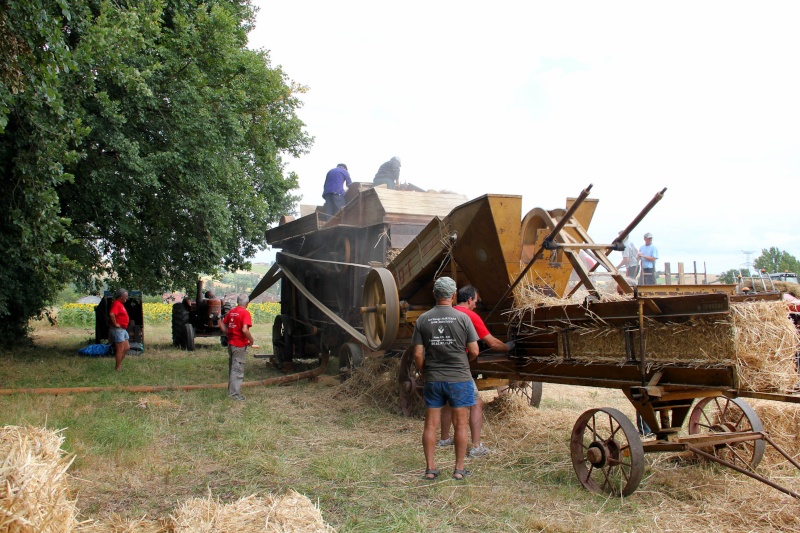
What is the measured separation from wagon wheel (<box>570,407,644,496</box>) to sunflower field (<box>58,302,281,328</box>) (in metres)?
22.1

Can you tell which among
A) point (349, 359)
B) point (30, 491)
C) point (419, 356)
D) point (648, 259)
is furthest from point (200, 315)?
point (30, 491)

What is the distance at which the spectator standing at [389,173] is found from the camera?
11617 millimetres

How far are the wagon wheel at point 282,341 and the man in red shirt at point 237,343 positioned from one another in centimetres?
285

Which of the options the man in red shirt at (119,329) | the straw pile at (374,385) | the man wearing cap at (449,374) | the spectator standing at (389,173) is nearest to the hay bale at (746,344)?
the man wearing cap at (449,374)

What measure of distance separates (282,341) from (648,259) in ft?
22.8

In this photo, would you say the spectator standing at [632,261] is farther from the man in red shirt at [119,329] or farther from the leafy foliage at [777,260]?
the leafy foliage at [777,260]

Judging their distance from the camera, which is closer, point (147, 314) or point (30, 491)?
point (30, 491)

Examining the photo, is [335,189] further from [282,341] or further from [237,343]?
[237,343]

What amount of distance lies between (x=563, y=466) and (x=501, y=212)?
7.36 feet

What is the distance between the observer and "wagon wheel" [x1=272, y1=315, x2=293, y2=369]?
1195cm

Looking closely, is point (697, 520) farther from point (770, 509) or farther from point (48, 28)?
point (48, 28)

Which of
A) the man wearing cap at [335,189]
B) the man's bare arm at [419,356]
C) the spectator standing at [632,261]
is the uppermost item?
the man wearing cap at [335,189]

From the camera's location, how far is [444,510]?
4242 mm

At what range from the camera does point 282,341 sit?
40.2ft
